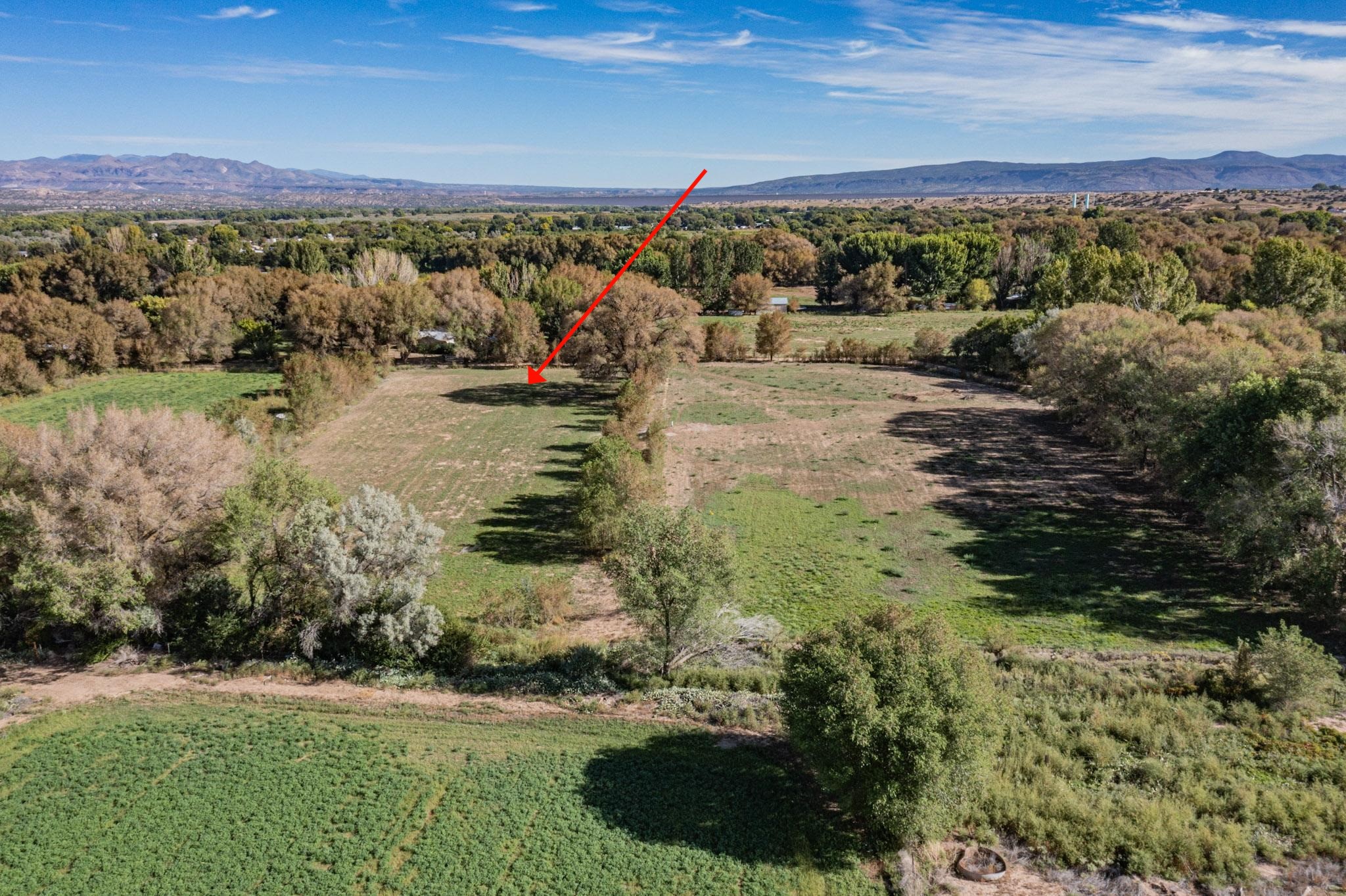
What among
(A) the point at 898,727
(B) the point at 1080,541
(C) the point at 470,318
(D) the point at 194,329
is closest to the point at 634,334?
(C) the point at 470,318

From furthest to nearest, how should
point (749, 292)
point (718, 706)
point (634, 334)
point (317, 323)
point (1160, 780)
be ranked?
point (749, 292)
point (317, 323)
point (634, 334)
point (718, 706)
point (1160, 780)

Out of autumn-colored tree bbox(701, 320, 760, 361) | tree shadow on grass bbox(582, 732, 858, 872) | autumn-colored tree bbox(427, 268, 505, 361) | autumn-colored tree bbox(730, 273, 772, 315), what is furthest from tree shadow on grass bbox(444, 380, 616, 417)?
tree shadow on grass bbox(582, 732, 858, 872)

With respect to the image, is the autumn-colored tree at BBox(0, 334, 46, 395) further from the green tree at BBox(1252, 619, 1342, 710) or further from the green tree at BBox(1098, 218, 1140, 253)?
the green tree at BBox(1098, 218, 1140, 253)

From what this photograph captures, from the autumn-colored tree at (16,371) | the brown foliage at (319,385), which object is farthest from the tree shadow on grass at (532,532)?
the autumn-colored tree at (16,371)

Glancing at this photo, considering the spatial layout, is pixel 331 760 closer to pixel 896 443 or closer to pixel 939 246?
pixel 896 443

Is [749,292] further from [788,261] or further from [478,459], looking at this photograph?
[478,459]

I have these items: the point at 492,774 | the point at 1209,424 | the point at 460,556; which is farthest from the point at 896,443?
the point at 492,774

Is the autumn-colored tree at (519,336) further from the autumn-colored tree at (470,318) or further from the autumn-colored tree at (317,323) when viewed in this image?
the autumn-colored tree at (317,323)
